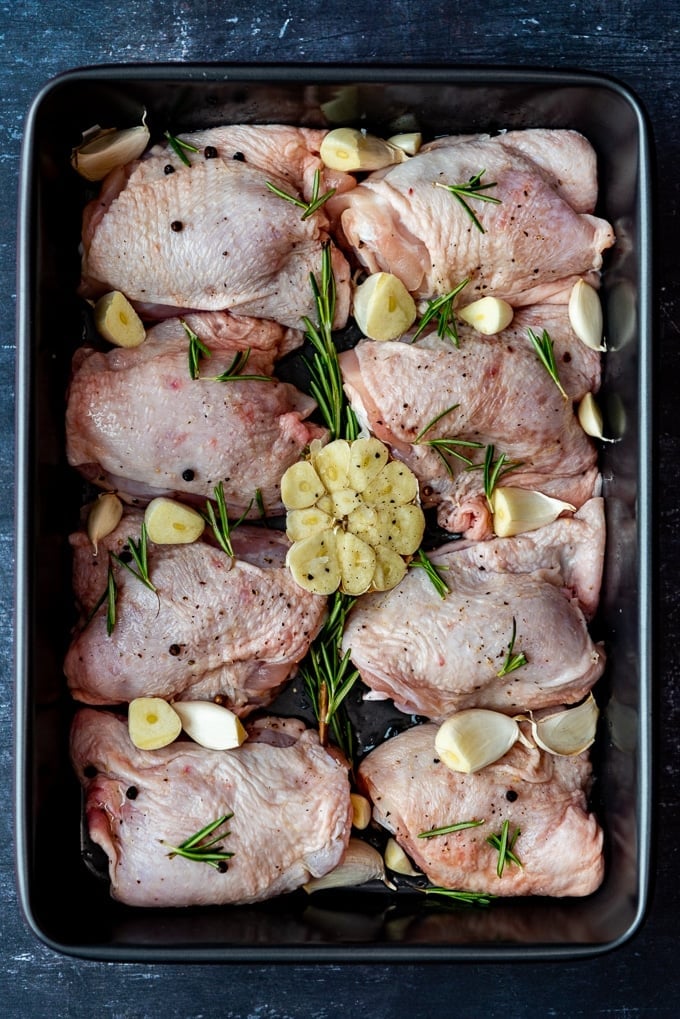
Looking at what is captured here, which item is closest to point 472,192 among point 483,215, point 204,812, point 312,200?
point 483,215

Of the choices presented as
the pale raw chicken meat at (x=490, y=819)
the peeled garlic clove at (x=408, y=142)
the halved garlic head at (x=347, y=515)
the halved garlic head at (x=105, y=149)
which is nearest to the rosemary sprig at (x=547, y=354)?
the halved garlic head at (x=347, y=515)

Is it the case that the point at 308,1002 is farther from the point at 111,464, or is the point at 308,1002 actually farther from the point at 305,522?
the point at 111,464

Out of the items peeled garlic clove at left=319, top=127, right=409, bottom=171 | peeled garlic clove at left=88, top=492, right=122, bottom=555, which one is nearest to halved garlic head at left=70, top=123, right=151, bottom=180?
peeled garlic clove at left=319, top=127, right=409, bottom=171

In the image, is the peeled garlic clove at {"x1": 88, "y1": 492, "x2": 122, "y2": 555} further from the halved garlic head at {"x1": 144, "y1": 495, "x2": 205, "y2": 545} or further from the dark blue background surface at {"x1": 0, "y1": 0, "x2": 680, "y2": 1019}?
the dark blue background surface at {"x1": 0, "y1": 0, "x2": 680, "y2": 1019}

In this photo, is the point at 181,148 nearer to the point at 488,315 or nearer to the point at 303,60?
the point at 303,60

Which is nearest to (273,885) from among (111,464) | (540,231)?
(111,464)

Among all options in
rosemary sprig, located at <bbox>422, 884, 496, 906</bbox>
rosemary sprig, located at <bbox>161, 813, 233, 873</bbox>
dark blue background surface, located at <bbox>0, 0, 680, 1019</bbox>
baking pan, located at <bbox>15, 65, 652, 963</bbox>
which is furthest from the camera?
dark blue background surface, located at <bbox>0, 0, 680, 1019</bbox>
